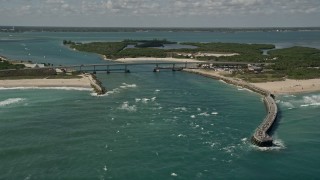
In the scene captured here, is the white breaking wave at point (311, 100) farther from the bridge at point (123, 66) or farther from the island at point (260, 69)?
the bridge at point (123, 66)

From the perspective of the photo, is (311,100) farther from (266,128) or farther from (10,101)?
(10,101)

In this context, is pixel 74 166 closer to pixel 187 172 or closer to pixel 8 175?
pixel 8 175

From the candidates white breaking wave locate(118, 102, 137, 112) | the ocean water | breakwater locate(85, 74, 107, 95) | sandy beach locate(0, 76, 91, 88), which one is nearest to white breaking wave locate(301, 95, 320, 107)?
the ocean water

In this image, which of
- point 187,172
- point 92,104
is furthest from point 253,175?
point 92,104

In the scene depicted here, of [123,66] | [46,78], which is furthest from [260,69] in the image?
[46,78]

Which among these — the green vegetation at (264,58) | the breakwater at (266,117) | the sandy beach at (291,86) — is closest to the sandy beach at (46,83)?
the breakwater at (266,117)
